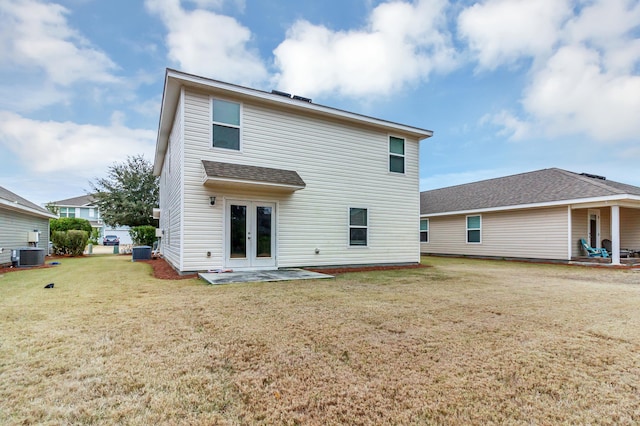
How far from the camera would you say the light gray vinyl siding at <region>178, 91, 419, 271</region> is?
27.9 feet

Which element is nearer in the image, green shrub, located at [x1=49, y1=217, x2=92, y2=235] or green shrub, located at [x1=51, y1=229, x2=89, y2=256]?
green shrub, located at [x1=51, y1=229, x2=89, y2=256]

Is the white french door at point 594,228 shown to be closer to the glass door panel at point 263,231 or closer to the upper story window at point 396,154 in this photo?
the upper story window at point 396,154

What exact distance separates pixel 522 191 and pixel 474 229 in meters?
2.96

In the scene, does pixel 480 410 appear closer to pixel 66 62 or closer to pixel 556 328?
pixel 556 328

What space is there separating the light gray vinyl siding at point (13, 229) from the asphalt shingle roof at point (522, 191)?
19.8m

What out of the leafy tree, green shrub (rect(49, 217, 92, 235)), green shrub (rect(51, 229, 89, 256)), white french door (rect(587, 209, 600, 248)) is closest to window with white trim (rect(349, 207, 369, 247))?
white french door (rect(587, 209, 600, 248))

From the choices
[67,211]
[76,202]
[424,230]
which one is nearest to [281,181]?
[424,230]

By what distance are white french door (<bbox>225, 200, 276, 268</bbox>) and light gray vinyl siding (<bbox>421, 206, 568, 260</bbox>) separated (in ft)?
40.1

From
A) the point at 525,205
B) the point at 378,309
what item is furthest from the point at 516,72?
the point at 378,309

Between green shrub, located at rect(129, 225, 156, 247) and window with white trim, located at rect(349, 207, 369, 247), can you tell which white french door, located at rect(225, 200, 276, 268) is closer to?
window with white trim, located at rect(349, 207, 369, 247)

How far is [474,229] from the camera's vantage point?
1700 cm

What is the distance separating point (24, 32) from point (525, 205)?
19.6 m

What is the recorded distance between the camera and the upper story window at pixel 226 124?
8.85 meters

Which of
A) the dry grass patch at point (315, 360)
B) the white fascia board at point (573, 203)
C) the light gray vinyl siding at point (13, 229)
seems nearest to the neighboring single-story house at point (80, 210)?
the light gray vinyl siding at point (13, 229)
